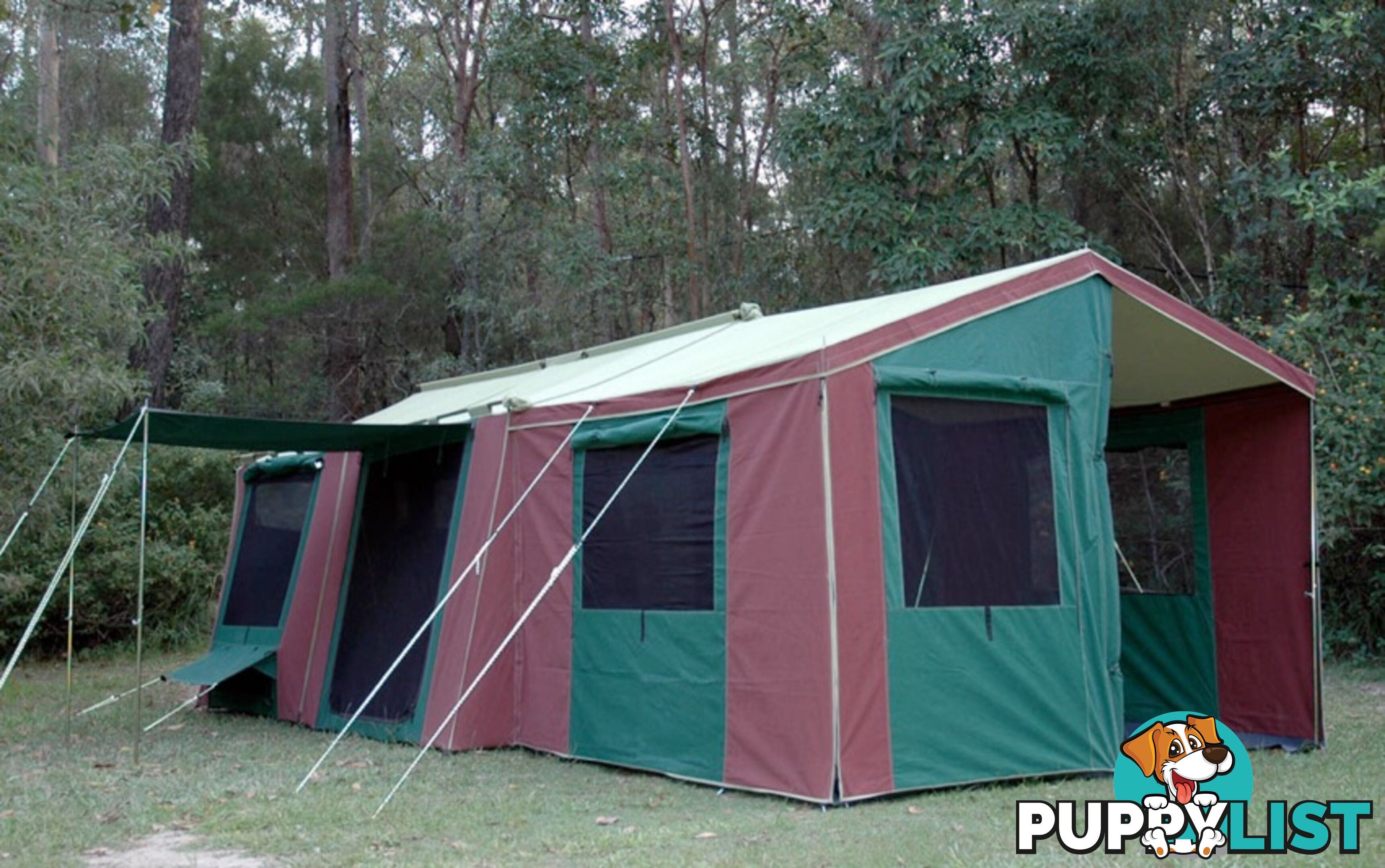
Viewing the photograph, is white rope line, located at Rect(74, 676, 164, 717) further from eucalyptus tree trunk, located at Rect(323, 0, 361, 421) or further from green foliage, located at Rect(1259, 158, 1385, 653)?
eucalyptus tree trunk, located at Rect(323, 0, 361, 421)

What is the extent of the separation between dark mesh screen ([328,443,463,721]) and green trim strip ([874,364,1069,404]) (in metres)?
2.56

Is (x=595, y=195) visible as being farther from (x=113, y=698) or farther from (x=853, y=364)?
(x=853, y=364)

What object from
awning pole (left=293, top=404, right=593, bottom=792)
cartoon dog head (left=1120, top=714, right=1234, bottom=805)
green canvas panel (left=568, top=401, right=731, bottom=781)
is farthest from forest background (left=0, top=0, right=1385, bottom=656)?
cartoon dog head (left=1120, top=714, right=1234, bottom=805)

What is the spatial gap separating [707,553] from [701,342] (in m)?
1.95

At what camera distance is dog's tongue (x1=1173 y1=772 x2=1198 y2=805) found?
4.30 meters

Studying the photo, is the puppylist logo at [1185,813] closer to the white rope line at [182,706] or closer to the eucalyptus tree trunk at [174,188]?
the white rope line at [182,706]

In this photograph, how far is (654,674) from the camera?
5.85 meters

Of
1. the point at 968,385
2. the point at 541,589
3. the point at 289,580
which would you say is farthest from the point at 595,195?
the point at 968,385

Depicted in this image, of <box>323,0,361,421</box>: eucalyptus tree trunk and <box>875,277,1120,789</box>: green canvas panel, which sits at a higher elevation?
<box>323,0,361,421</box>: eucalyptus tree trunk

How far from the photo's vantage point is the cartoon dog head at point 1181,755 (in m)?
4.36

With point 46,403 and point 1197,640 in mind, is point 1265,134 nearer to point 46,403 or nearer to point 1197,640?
point 1197,640

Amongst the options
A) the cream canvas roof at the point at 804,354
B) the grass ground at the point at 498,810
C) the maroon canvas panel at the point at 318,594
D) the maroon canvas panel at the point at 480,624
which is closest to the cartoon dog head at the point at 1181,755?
the grass ground at the point at 498,810

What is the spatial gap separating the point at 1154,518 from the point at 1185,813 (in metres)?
3.18

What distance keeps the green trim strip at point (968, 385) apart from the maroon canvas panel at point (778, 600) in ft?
1.12
